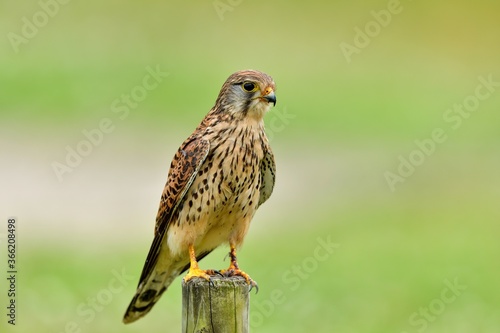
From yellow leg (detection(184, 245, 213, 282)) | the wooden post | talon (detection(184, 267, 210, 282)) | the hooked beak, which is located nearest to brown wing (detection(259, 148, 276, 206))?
the hooked beak

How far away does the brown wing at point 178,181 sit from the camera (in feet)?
20.7

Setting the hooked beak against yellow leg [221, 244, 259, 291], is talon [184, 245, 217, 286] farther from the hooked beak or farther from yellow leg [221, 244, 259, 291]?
the hooked beak

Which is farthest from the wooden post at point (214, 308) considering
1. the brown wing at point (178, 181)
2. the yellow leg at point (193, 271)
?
the brown wing at point (178, 181)

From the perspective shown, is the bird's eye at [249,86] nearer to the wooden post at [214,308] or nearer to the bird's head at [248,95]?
the bird's head at [248,95]

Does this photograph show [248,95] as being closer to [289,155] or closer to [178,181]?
[178,181]

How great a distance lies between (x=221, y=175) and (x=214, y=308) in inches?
57.2

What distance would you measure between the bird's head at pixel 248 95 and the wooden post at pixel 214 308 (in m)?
1.52

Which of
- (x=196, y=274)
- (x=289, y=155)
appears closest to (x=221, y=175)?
(x=196, y=274)

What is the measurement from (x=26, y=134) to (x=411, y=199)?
4.99 meters

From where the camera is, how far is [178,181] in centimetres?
640

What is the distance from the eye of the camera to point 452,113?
16.2 meters

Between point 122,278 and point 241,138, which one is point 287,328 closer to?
point 122,278

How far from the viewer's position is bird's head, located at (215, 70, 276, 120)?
6277 mm

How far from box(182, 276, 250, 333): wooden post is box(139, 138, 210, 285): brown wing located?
1347 millimetres
